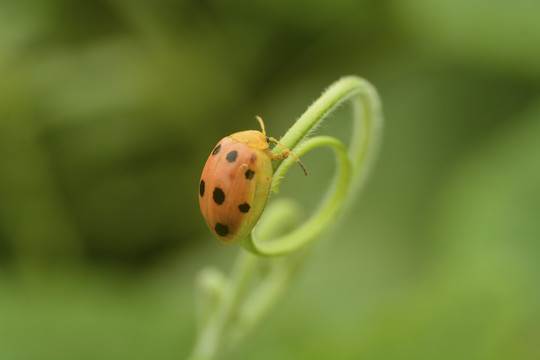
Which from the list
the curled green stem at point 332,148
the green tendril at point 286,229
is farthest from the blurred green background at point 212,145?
the curled green stem at point 332,148

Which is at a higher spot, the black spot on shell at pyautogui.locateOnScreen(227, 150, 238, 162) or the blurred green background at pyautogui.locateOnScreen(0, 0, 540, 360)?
the blurred green background at pyautogui.locateOnScreen(0, 0, 540, 360)

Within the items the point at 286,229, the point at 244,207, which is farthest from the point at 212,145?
the point at 244,207

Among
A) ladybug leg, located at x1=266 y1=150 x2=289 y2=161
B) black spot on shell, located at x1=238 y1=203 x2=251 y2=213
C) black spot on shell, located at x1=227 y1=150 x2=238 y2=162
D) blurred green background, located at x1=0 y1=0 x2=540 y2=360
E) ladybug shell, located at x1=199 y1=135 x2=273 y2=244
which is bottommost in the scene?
black spot on shell, located at x1=238 y1=203 x2=251 y2=213

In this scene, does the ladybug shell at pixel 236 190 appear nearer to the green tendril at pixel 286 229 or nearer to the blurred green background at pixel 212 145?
the green tendril at pixel 286 229

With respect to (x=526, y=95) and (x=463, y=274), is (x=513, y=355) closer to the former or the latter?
(x=463, y=274)

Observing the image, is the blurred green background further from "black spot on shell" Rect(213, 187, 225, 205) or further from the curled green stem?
"black spot on shell" Rect(213, 187, 225, 205)

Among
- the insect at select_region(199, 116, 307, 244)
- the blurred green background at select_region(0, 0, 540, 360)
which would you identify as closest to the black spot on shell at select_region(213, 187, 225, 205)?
the insect at select_region(199, 116, 307, 244)

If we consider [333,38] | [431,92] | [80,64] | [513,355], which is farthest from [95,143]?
[513,355]
